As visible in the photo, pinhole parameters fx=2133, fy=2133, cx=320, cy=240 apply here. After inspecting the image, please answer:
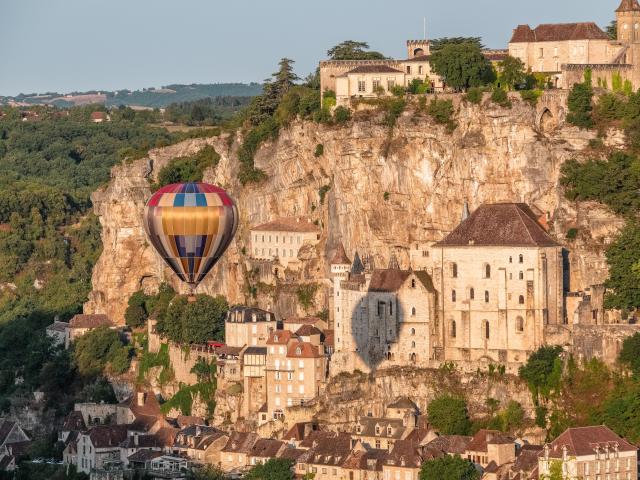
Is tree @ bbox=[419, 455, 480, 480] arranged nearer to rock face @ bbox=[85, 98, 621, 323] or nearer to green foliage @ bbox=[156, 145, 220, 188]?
rock face @ bbox=[85, 98, 621, 323]

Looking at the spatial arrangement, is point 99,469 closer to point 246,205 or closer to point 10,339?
point 246,205

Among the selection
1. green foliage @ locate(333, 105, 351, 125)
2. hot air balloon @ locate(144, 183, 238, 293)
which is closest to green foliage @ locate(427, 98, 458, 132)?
green foliage @ locate(333, 105, 351, 125)

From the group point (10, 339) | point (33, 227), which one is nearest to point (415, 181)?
point (10, 339)

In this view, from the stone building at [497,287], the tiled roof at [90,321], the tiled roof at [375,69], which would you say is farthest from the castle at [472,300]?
the tiled roof at [90,321]

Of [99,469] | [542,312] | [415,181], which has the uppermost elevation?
[415,181]

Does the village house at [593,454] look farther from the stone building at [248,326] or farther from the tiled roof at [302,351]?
the stone building at [248,326]
